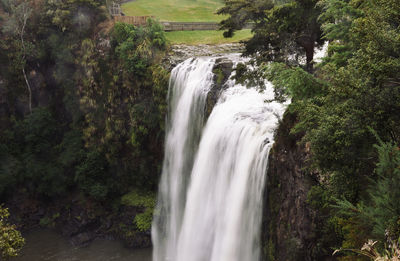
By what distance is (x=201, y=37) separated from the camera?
97.1 feet

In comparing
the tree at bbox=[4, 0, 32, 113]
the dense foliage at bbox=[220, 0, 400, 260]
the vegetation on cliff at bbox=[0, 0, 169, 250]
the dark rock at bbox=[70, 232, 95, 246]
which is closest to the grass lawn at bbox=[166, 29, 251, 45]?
the vegetation on cliff at bbox=[0, 0, 169, 250]

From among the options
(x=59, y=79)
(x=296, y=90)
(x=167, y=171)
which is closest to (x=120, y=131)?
(x=167, y=171)

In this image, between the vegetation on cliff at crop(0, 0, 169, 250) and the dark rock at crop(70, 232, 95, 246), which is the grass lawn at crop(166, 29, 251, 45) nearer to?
the vegetation on cliff at crop(0, 0, 169, 250)

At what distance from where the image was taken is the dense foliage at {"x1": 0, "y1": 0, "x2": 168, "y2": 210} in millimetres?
24406

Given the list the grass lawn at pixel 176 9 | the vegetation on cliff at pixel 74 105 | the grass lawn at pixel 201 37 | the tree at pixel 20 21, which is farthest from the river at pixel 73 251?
the grass lawn at pixel 176 9

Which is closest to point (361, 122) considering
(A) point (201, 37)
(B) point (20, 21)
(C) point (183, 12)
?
(A) point (201, 37)

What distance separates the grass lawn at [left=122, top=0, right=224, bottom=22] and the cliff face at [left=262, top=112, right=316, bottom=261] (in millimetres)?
25231

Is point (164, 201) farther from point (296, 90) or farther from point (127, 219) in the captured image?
point (296, 90)

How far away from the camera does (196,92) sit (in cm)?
1930

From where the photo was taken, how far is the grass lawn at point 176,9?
116 ft

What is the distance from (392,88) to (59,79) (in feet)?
83.3

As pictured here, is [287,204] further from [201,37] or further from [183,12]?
[183,12]

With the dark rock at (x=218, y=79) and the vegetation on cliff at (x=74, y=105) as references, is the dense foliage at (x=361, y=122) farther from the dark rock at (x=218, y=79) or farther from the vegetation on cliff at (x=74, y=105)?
the vegetation on cliff at (x=74, y=105)

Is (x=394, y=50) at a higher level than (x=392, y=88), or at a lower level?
higher
